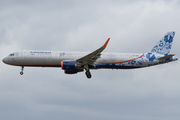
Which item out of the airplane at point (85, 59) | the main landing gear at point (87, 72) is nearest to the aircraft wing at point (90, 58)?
the airplane at point (85, 59)

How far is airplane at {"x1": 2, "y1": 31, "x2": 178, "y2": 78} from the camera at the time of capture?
5356 cm

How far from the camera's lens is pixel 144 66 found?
→ 57.2 meters

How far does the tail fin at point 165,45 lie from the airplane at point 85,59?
0.93 meters

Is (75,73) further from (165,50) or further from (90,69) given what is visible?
(165,50)

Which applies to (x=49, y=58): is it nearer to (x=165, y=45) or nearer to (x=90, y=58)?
(x=90, y=58)

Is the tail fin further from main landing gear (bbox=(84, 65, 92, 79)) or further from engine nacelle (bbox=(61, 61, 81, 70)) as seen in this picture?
engine nacelle (bbox=(61, 61, 81, 70))

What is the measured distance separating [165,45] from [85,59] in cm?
1477

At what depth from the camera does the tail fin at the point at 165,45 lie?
192 ft

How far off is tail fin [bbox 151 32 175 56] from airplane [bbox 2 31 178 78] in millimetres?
925

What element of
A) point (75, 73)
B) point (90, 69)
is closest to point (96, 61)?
point (90, 69)

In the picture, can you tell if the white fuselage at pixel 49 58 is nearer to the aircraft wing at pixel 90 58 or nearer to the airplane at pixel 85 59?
the airplane at pixel 85 59

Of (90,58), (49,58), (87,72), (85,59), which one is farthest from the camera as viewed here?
(87,72)

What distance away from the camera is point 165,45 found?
58.8 m

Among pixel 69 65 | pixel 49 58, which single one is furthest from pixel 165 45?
pixel 49 58
